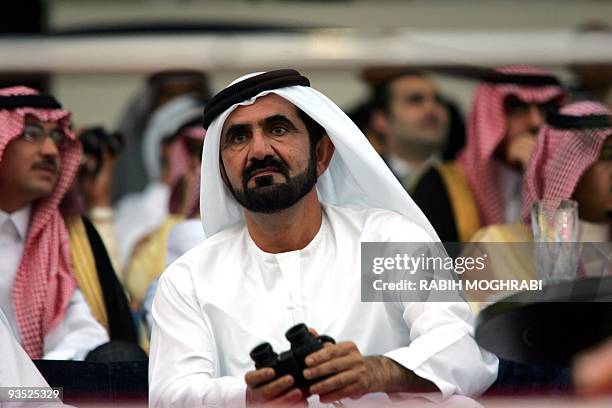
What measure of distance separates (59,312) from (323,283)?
1.38 meters

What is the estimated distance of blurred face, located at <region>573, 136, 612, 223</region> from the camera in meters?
5.56

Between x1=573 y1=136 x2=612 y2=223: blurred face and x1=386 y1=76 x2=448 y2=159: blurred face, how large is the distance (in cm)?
208

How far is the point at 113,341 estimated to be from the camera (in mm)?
5199

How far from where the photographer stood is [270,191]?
4.38 meters

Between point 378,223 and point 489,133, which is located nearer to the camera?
point 378,223

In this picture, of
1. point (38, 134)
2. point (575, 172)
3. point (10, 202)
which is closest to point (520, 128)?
point (575, 172)

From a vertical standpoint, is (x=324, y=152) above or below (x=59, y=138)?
below

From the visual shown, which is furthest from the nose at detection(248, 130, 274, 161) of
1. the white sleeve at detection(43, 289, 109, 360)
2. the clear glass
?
the white sleeve at detection(43, 289, 109, 360)

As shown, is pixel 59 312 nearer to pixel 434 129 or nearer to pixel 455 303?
pixel 455 303

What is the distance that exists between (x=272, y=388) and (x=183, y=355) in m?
0.45

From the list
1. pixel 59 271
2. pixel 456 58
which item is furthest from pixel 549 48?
pixel 59 271

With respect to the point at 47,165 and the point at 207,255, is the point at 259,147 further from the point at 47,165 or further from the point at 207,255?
the point at 47,165

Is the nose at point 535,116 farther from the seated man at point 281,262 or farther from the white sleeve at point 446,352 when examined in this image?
the white sleeve at point 446,352

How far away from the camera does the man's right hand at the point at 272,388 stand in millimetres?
3828
